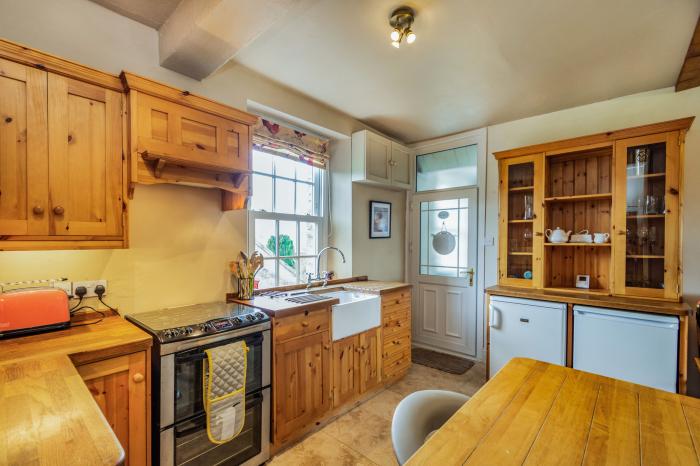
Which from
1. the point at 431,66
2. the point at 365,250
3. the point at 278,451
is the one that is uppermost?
the point at 431,66

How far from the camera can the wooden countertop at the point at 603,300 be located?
2205mm

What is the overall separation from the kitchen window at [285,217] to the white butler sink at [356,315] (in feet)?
1.89

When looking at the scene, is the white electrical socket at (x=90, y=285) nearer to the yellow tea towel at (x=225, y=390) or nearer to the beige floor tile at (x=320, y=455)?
the yellow tea towel at (x=225, y=390)

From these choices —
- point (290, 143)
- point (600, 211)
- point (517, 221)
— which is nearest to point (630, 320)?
point (600, 211)

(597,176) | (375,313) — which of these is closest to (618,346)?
(597,176)

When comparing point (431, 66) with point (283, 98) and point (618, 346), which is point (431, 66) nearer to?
point (283, 98)

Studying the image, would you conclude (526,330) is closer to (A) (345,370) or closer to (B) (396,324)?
(B) (396,324)

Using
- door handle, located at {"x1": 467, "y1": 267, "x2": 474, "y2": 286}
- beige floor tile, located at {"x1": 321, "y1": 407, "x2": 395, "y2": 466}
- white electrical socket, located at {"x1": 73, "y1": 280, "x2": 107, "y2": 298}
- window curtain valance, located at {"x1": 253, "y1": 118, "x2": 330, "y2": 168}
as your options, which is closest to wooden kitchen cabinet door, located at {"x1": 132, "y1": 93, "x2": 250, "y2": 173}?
window curtain valance, located at {"x1": 253, "y1": 118, "x2": 330, "y2": 168}

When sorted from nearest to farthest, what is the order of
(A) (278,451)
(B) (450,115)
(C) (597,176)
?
(A) (278,451) < (C) (597,176) < (B) (450,115)

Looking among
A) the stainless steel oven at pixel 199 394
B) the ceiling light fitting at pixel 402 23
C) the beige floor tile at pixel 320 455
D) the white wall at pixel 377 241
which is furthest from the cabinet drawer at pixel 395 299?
the ceiling light fitting at pixel 402 23

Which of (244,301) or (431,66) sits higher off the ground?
(431,66)

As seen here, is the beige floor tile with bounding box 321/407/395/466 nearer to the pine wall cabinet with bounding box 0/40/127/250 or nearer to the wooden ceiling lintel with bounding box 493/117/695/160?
the pine wall cabinet with bounding box 0/40/127/250

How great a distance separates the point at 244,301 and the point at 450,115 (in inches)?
104

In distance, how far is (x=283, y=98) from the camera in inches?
108
